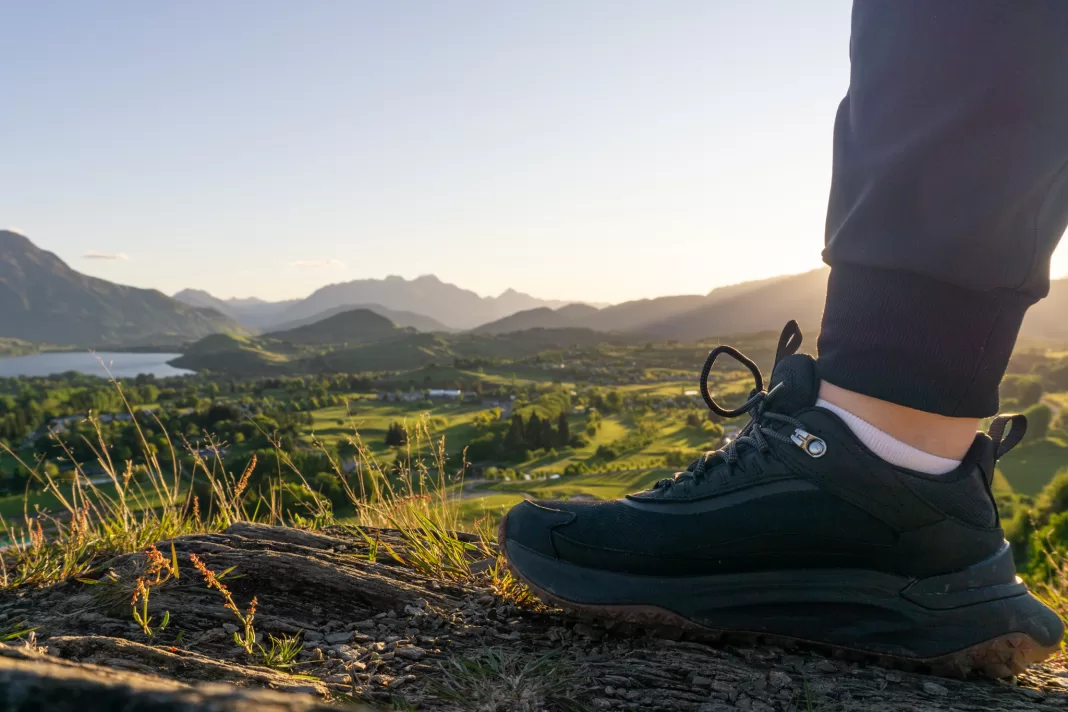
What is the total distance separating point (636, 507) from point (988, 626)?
0.98 m

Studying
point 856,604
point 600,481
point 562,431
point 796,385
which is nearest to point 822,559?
point 856,604

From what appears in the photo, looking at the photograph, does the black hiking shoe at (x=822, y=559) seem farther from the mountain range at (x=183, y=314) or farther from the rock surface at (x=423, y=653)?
the mountain range at (x=183, y=314)

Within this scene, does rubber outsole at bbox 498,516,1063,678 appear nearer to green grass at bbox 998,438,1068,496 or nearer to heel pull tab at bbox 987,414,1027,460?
heel pull tab at bbox 987,414,1027,460

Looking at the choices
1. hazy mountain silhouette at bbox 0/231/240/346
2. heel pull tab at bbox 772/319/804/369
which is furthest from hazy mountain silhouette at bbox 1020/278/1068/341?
hazy mountain silhouette at bbox 0/231/240/346

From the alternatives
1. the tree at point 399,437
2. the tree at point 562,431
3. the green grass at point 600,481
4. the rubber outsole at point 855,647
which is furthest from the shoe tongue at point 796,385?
the tree at point 562,431

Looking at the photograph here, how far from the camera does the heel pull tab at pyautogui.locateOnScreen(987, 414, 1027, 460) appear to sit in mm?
1717

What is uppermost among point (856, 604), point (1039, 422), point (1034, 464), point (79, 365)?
point (856, 604)

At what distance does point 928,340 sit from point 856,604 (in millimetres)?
750

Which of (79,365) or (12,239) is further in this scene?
(12,239)

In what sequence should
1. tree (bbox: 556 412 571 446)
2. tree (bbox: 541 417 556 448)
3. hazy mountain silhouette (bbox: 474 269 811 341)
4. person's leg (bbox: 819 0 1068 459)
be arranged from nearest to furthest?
person's leg (bbox: 819 0 1068 459)
tree (bbox: 541 417 556 448)
tree (bbox: 556 412 571 446)
hazy mountain silhouette (bbox: 474 269 811 341)

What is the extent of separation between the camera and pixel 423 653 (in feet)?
5.10

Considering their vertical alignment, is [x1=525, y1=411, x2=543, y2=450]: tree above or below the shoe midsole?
below

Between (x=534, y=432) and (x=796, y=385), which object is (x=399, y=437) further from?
(x=534, y=432)

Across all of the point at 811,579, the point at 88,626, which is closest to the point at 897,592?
the point at 811,579
